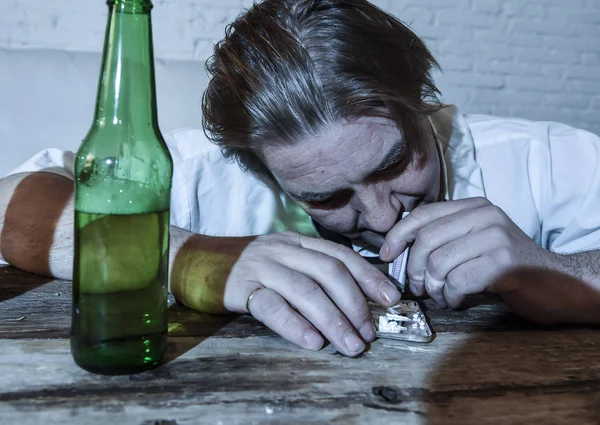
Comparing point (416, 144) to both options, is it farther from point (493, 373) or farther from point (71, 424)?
point (71, 424)

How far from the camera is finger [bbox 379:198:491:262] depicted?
80 centimetres

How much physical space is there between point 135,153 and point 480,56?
256cm

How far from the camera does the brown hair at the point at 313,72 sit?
947mm

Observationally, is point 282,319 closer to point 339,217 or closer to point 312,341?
point 312,341

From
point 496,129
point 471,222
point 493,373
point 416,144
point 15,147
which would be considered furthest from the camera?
point 15,147

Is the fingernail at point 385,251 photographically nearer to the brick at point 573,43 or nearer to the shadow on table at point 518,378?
the shadow on table at point 518,378

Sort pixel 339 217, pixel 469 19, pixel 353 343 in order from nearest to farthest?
pixel 353 343 < pixel 339 217 < pixel 469 19

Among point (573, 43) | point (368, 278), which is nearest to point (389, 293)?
point (368, 278)

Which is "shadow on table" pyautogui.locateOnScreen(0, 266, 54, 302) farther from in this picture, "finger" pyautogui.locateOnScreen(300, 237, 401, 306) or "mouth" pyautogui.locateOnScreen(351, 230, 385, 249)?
"mouth" pyautogui.locateOnScreen(351, 230, 385, 249)

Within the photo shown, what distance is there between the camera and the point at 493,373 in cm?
58

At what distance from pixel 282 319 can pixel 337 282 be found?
7cm

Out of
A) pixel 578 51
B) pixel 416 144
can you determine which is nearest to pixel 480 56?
pixel 578 51


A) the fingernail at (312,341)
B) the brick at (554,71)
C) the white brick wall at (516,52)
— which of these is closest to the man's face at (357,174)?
the fingernail at (312,341)

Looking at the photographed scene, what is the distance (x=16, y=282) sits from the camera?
859 mm
